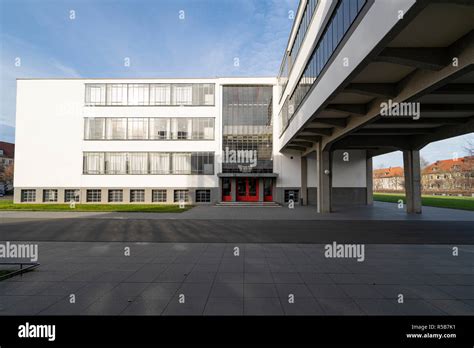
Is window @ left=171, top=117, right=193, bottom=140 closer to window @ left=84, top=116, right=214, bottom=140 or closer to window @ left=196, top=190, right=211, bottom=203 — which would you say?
window @ left=84, top=116, right=214, bottom=140

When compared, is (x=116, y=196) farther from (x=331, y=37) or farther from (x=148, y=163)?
(x=331, y=37)

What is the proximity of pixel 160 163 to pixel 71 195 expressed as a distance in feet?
37.6

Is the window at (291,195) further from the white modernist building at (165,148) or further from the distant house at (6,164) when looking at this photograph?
the distant house at (6,164)

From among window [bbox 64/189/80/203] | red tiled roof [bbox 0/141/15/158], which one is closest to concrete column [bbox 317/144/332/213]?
window [bbox 64/189/80/203]

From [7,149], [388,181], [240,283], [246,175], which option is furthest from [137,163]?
[388,181]

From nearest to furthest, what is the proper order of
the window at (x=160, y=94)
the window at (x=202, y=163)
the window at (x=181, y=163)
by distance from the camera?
the window at (x=202, y=163)
the window at (x=181, y=163)
the window at (x=160, y=94)

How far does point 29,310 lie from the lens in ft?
15.6

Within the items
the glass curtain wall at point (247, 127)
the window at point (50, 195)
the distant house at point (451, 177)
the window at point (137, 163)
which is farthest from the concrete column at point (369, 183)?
the window at point (50, 195)

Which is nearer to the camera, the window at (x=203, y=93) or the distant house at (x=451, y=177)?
the window at (x=203, y=93)

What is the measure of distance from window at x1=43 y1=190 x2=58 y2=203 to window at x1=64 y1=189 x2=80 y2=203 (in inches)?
48.9

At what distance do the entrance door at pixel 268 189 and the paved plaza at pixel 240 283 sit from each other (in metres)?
21.4

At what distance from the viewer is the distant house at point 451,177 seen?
55000 millimetres

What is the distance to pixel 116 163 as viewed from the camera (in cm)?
3075

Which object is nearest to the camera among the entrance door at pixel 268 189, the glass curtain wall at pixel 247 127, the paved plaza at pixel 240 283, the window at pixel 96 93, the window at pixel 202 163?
the paved plaza at pixel 240 283
